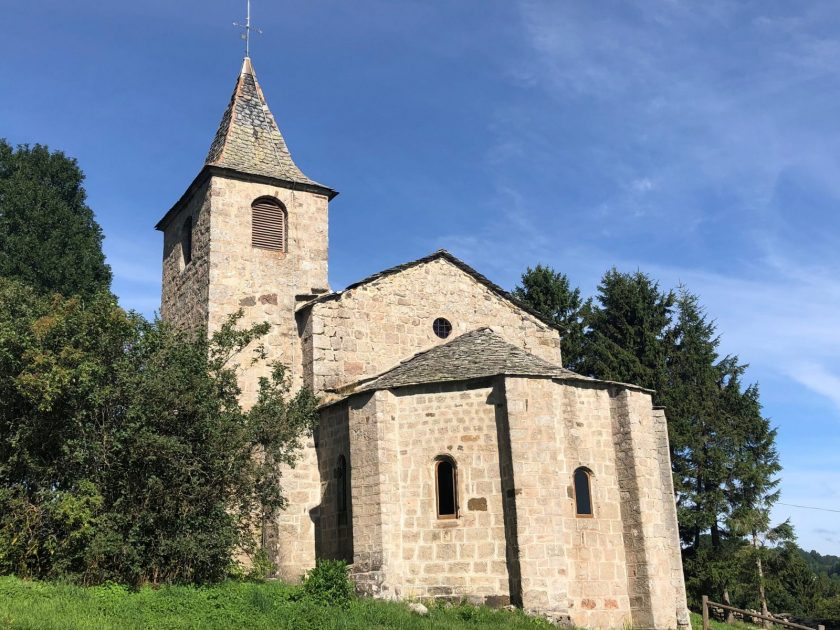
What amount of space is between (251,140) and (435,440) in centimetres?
1220

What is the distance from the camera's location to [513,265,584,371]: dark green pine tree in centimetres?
3647

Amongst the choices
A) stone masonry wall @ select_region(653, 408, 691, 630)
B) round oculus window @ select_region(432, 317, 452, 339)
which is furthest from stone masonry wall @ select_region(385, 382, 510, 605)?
stone masonry wall @ select_region(653, 408, 691, 630)

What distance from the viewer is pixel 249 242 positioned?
2225cm

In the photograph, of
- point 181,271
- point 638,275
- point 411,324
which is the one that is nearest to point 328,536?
point 411,324

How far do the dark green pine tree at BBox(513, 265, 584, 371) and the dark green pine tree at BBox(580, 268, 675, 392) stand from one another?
0.58m

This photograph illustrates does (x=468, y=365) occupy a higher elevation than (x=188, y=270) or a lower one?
lower

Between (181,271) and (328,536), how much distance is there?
9.80 m

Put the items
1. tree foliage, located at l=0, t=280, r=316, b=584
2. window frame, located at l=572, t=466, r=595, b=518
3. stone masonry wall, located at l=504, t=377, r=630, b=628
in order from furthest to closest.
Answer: window frame, located at l=572, t=466, r=595, b=518 < stone masonry wall, located at l=504, t=377, r=630, b=628 < tree foliage, located at l=0, t=280, r=316, b=584

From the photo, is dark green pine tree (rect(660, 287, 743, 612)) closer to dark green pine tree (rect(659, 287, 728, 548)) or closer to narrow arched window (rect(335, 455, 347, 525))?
dark green pine tree (rect(659, 287, 728, 548))

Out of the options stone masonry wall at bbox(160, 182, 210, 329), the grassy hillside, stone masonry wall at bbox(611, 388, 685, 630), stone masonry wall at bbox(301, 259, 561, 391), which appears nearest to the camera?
the grassy hillside

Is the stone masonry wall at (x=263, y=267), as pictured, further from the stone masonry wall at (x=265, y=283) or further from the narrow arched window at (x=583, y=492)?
the narrow arched window at (x=583, y=492)

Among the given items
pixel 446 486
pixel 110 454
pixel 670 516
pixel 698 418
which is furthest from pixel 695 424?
pixel 110 454

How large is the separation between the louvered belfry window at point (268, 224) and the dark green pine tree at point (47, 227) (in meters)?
9.64

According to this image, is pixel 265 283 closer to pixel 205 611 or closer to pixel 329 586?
pixel 329 586
